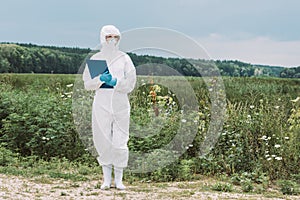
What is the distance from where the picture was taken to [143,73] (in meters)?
7.26

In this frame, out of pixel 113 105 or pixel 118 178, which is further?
pixel 118 178

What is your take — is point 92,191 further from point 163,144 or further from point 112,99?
point 163,144

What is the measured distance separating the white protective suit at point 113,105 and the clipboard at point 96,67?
65 mm

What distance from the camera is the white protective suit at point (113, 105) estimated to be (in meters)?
6.09

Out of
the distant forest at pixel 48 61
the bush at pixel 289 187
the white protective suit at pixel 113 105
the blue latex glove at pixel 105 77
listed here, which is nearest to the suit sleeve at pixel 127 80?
the white protective suit at pixel 113 105

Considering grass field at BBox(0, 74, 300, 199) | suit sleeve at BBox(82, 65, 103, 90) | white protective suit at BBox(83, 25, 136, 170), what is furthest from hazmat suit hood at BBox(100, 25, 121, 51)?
grass field at BBox(0, 74, 300, 199)

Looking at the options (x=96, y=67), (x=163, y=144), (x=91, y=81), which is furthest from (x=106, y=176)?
(x=163, y=144)

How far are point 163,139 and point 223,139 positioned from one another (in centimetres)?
87

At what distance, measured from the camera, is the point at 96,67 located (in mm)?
6105

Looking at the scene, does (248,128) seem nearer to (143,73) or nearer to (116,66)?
(143,73)

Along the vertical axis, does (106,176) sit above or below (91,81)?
below

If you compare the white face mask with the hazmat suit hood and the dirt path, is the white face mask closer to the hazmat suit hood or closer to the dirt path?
the hazmat suit hood

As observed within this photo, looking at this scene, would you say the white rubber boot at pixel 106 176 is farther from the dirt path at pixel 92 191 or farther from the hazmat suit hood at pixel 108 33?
the hazmat suit hood at pixel 108 33

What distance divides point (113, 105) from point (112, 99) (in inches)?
2.6
